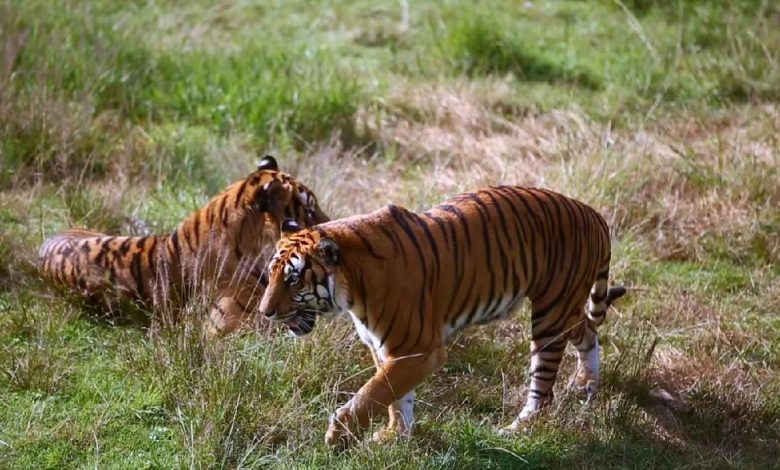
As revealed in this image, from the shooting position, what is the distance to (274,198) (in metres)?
5.82

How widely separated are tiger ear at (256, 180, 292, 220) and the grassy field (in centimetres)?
64

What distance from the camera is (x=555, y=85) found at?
378 inches

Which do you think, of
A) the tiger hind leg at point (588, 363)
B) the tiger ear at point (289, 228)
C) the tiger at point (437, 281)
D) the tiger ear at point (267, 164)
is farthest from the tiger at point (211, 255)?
the tiger hind leg at point (588, 363)

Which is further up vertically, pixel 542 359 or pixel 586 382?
pixel 542 359

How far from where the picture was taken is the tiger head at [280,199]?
229 inches

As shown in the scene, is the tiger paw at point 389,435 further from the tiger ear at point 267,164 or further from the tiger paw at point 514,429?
the tiger ear at point 267,164

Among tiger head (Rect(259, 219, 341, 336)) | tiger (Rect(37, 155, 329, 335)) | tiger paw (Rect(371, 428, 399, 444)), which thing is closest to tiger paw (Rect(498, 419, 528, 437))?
tiger paw (Rect(371, 428, 399, 444))

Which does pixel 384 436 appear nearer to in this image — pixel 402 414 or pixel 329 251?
pixel 402 414

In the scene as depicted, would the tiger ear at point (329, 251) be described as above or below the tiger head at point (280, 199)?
above

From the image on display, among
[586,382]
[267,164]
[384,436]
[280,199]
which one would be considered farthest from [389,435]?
[267,164]

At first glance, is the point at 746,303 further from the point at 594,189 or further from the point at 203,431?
the point at 203,431

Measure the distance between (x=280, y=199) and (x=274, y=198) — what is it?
A: 0.10 ft

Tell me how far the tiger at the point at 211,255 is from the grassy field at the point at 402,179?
Answer: 7.0 inches

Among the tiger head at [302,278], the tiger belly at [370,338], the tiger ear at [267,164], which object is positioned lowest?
the tiger belly at [370,338]
